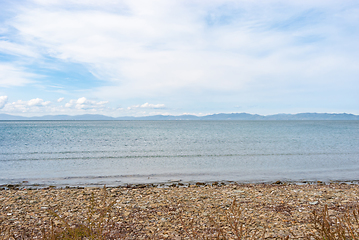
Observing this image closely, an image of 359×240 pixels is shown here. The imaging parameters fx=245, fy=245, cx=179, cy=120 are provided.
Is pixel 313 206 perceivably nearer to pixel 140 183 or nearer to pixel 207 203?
pixel 207 203

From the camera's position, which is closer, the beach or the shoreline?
the beach

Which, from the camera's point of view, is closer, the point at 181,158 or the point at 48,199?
the point at 48,199

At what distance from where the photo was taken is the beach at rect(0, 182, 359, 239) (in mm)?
7344

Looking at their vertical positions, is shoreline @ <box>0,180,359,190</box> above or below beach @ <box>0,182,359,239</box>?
below

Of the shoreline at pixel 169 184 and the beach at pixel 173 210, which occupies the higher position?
the beach at pixel 173 210

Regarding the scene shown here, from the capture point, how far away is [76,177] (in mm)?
16875

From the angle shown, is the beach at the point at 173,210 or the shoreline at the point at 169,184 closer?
the beach at the point at 173,210

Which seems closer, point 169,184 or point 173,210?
point 173,210

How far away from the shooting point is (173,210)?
9.21 m

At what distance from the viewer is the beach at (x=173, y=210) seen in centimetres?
734

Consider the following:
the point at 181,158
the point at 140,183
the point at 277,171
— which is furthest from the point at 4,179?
the point at 277,171

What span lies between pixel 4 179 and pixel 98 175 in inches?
237

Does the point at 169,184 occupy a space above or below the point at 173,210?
below

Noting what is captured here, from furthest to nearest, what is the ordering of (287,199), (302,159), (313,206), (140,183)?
(302,159) < (140,183) < (287,199) < (313,206)
